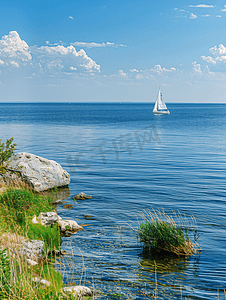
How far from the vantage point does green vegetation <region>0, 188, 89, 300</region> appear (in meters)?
6.93

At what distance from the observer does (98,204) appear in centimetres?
1831

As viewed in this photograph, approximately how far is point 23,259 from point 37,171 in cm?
1089

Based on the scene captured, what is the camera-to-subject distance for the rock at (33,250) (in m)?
10.2

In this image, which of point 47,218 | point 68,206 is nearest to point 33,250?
point 47,218

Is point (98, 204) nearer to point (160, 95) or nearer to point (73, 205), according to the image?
point (73, 205)

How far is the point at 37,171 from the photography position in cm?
2011

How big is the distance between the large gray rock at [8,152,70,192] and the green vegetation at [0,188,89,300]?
3965 millimetres

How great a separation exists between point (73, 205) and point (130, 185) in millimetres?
6139

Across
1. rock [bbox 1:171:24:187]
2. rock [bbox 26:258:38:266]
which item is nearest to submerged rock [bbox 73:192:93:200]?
rock [bbox 1:171:24:187]

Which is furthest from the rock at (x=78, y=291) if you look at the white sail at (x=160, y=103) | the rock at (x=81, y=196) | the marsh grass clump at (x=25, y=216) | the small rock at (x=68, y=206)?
the white sail at (x=160, y=103)

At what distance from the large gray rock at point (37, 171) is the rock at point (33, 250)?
347 inches

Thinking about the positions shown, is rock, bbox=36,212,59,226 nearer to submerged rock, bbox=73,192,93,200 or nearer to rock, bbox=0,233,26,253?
rock, bbox=0,233,26,253

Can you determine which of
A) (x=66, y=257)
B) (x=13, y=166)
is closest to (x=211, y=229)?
(x=66, y=257)

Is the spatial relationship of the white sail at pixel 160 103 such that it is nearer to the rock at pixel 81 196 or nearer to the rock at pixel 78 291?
the rock at pixel 81 196
